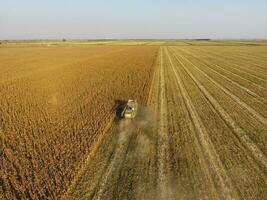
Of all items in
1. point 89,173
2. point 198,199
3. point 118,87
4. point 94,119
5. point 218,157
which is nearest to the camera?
point 198,199

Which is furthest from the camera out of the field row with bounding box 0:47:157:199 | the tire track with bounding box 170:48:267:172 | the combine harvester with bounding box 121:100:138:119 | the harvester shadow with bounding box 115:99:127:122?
the harvester shadow with bounding box 115:99:127:122

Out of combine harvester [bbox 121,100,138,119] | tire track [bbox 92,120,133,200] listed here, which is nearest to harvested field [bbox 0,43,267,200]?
tire track [bbox 92,120,133,200]

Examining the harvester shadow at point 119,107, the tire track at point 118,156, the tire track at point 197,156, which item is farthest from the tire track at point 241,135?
the harvester shadow at point 119,107

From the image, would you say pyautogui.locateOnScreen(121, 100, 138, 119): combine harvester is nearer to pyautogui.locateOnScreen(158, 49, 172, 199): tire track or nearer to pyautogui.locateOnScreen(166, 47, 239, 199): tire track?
pyautogui.locateOnScreen(158, 49, 172, 199): tire track

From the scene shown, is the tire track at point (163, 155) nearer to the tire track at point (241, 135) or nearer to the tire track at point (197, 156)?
the tire track at point (197, 156)

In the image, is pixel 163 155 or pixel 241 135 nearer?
pixel 163 155

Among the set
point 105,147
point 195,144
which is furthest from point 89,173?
point 195,144

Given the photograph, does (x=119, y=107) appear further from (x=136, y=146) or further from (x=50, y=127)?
(x=136, y=146)

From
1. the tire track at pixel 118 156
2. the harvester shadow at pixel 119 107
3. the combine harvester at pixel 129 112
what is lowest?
the harvester shadow at pixel 119 107

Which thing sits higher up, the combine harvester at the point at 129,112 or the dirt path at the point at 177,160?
the dirt path at the point at 177,160

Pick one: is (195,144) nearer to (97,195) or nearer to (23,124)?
(97,195)

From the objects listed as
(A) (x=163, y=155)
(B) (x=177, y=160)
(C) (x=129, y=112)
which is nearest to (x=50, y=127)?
(C) (x=129, y=112)
